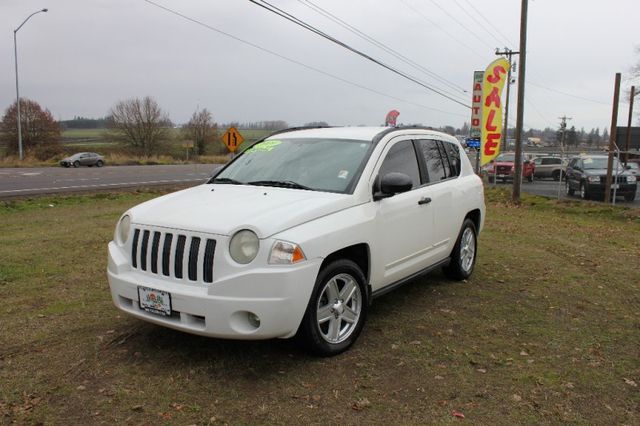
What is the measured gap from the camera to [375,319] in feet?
16.5

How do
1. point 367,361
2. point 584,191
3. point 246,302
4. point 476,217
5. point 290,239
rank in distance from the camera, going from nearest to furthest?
1. point 246,302
2. point 290,239
3. point 367,361
4. point 476,217
5. point 584,191

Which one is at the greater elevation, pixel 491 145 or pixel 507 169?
pixel 491 145

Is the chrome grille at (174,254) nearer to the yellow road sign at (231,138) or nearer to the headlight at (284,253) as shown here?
the headlight at (284,253)

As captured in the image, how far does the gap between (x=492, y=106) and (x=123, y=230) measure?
15.4 m

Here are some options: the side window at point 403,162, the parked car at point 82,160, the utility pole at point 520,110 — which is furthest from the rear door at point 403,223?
the parked car at point 82,160

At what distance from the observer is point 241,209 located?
389 cm

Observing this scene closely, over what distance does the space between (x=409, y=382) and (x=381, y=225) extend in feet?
4.45

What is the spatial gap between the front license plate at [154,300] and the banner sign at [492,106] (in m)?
15.3

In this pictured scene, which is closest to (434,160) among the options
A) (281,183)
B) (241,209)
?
(281,183)

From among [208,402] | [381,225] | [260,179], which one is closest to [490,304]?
[381,225]

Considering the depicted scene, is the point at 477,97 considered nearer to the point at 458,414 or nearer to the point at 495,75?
the point at 495,75

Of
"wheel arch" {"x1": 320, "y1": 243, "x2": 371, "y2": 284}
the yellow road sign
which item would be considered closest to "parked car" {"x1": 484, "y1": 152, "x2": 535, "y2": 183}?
the yellow road sign

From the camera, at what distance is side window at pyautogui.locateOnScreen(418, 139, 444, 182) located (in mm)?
5637

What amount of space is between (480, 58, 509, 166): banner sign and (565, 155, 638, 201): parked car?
372cm
